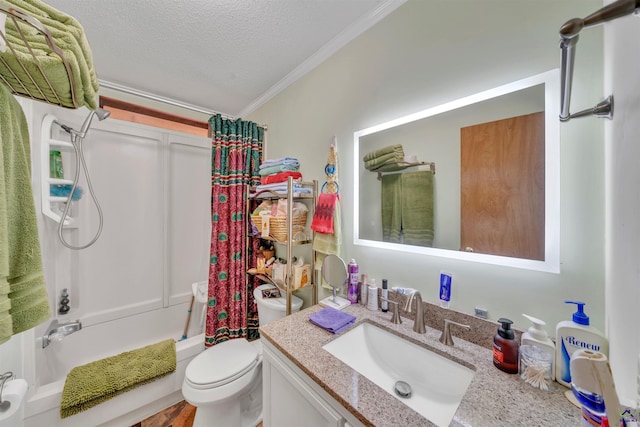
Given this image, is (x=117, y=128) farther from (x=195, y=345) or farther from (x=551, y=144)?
(x=551, y=144)

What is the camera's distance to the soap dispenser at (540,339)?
63 centimetres

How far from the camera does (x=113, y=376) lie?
1.34 m

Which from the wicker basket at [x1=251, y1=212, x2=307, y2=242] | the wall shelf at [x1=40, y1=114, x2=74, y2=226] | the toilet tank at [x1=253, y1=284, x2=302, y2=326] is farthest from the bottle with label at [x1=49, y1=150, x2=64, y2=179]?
the toilet tank at [x1=253, y1=284, x2=302, y2=326]

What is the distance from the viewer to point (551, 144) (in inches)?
27.4

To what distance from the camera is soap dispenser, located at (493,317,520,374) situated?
67 cm

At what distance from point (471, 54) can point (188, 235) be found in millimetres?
2422

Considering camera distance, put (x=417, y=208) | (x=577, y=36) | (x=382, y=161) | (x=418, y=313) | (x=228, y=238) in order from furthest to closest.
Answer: (x=228, y=238) < (x=382, y=161) < (x=417, y=208) < (x=418, y=313) < (x=577, y=36)

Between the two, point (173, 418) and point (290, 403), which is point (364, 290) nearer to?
point (290, 403)

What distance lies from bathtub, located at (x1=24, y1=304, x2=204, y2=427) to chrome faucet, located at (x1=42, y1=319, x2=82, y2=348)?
2.0 inches

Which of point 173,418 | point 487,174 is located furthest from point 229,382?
point 487,174

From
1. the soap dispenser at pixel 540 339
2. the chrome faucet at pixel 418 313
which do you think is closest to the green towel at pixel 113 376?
the chrome faucet at pixel 418 313

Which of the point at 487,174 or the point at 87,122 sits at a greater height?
the point at 87,122

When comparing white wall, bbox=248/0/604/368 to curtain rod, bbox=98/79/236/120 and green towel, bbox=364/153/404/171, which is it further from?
curtain rod, bbox=98/79/236/120

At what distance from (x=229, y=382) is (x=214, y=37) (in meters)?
1.93
